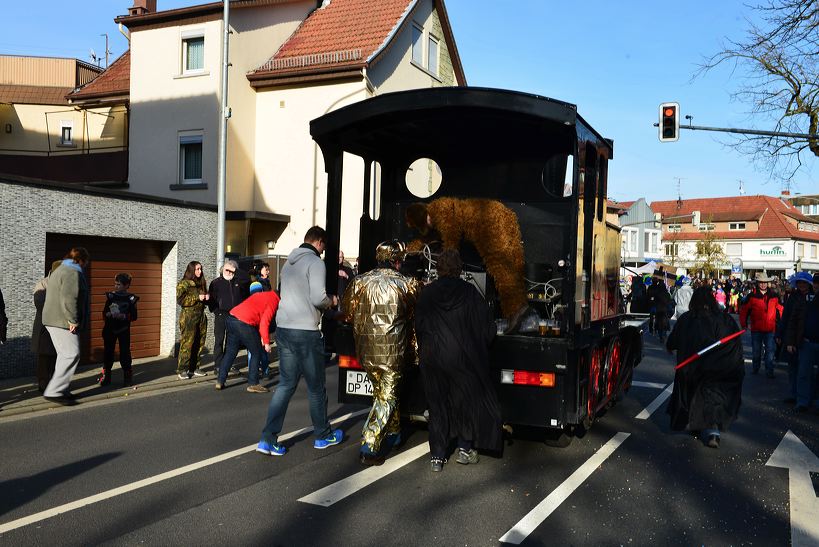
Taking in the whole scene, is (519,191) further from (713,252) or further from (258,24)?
(713,252)

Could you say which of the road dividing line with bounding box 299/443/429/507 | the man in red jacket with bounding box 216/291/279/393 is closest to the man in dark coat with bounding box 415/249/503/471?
the road dividing line with bounding box 299/443/429/507

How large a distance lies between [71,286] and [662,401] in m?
7.62

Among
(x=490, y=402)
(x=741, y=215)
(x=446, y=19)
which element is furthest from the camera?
(x=741, y=215)

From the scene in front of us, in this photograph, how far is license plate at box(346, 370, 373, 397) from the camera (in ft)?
22.3

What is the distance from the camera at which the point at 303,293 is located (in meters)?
6.38

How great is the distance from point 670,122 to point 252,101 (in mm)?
11720

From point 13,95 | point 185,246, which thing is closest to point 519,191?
point 185,246

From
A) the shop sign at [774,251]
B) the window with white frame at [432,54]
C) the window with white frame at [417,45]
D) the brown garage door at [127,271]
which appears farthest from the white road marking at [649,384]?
the shop sign at [774,251]

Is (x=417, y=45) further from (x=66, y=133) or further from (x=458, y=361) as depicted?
(x=458, y=361)

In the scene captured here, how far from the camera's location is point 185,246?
574 inches

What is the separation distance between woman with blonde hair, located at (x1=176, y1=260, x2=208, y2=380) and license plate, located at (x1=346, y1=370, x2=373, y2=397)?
5.09m

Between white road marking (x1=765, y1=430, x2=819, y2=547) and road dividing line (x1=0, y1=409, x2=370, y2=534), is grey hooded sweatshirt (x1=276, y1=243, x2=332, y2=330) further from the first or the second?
white road marking (x1=765, y1=430, x2=819, y2=547)

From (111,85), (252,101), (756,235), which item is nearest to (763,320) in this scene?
(252,101)

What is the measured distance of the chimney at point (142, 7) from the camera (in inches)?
1037
